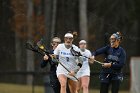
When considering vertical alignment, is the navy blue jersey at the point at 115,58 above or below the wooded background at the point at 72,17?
below

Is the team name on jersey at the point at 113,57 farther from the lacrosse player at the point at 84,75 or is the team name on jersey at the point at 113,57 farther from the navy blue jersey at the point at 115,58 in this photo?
the lacrosse player at the point at 84,75

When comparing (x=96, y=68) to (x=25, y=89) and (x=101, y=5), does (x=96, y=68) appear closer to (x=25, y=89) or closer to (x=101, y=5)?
(x=25, y=89)

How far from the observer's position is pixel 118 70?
66.2 ft

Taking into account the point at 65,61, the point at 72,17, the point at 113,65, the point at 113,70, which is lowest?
the point at 113,70

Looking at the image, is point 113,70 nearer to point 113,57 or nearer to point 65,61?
point 113,57

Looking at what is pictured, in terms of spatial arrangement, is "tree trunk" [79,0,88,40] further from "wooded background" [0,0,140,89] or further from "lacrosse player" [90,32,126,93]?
"lacrosse player" [90,32,126,93]

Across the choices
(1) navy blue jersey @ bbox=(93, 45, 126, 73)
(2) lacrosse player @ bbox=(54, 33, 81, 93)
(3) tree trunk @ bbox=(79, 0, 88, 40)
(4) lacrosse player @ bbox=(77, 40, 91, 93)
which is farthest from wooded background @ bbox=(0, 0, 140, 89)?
(1) navy blue jersey @ bbox=(93, 45, 126, 73)

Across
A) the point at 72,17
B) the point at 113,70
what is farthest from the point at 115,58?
the point at 72,17

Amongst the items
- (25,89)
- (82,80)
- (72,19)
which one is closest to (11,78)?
(25,89)

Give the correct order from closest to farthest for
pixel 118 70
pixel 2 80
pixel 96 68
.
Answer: pixel 118 70 → pixel 96 68 → pixel 2 80

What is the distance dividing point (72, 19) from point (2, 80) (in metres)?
14.0

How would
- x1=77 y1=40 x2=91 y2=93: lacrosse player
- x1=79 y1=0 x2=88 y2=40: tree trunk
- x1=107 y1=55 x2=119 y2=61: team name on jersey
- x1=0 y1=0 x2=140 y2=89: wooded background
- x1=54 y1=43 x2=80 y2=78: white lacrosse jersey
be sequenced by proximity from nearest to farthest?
x1=107 y1=55 x2=119 y2=61: team name on jersey
x1=54 y1=43 x2=80 y2=78: white lacrosse jersey
x1=77 y1=40 x2=91 y2=93: lacrosse player
x1=0 y1=0 x2=140 y2=89: wooded background
x1=79 y1=0 x2=88 y2=40: tree trunk

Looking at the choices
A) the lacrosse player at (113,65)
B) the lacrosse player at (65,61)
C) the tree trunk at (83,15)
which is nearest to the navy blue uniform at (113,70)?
the lacrosse player at (113,65)

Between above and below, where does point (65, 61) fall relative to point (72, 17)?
below
